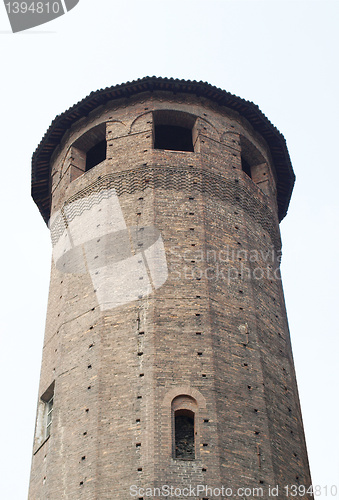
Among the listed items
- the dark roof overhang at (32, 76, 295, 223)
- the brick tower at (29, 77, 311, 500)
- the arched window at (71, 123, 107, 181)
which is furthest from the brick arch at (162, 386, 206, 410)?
the dark roof overhang at (32, 76, 295, 223)

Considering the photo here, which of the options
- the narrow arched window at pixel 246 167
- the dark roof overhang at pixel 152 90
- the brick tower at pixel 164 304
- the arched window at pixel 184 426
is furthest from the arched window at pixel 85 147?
the arched window at pixel 184 426

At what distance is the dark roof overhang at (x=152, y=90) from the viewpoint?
18.4 m

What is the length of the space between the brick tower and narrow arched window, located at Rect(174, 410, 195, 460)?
0.02 meters

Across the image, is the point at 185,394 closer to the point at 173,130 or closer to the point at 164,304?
the point at 164,304

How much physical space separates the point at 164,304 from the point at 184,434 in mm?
2546

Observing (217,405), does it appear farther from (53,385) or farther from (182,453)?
(53,385)

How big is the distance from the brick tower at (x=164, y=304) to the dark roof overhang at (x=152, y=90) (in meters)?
0.04

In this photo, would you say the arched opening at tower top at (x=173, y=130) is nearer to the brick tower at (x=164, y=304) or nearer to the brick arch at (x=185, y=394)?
the brick tower at (x=164, y=304)

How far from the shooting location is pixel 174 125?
18672 mm

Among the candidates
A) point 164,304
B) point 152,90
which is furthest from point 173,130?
point 164,304

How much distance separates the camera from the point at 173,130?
63.4 feet

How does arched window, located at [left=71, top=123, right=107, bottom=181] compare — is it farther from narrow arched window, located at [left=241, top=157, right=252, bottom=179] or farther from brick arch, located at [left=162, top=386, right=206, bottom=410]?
brick arch, located at [left=162, top=386, right=206, bottom=410]

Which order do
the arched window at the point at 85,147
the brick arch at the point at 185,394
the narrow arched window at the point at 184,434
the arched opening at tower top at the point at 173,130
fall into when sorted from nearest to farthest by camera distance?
the narrow arched window at the point at 184,434 → the brick arch at the point at 185,394 → the arched opening at tower top at the point at 173,130 → the arched window at the point at 85,147

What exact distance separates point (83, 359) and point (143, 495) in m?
3.22
